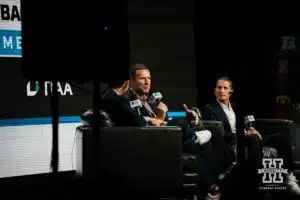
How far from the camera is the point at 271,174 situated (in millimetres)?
4922

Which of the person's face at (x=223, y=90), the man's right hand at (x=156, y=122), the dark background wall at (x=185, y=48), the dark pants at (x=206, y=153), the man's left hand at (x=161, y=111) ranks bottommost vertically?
the dark pants at (x=206, y=153)

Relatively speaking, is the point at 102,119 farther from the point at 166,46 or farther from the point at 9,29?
the point at 166,46

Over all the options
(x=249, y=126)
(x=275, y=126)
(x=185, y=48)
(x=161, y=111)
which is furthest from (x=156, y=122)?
(x=185, y=48)

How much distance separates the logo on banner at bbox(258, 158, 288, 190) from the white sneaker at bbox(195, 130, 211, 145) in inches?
25.5

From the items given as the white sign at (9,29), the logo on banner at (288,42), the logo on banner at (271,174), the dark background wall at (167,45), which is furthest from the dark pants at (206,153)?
the logo on banner at (288,42)

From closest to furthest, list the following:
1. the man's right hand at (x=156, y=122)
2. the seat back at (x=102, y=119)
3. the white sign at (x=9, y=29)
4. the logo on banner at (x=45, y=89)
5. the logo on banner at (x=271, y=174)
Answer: the seat back at (x=102, y=119)
the man's right hand at (x=156, y=122)
the logo on banner at (x=271, y=174)
the white sign at (x=9, y=29)
the logo on banner at (x=45, y=89)

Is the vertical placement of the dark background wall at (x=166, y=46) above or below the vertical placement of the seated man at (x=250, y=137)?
above

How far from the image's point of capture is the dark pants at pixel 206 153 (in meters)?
4.71

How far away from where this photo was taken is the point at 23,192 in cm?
535

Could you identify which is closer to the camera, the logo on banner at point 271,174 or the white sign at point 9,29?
the logo on banner at point 271,174

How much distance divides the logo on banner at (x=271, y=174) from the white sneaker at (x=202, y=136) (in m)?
0.65

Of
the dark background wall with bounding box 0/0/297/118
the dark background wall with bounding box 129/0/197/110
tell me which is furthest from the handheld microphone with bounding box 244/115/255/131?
the dark background wall with bounding box 129/0/197/110

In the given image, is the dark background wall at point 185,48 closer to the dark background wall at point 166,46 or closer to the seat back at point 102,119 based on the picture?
the dark background wall at point 166,46

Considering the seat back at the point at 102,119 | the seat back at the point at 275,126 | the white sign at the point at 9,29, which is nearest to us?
the seat back at the point at 102,119
